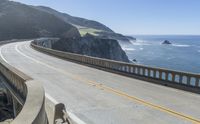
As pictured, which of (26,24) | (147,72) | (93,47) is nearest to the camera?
(147,72)

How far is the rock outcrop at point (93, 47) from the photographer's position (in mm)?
89425

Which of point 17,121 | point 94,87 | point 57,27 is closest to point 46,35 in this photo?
point 57,27

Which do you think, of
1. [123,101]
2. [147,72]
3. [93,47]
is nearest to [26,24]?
[93,47]

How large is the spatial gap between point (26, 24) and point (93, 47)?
164ft

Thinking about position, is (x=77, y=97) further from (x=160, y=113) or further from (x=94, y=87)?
(x=160, y=113)

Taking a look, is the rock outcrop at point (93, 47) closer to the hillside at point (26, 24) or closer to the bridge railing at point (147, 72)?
the hillside at point (26, 24)

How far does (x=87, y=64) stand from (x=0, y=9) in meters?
129

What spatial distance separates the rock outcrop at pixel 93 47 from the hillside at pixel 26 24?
3400 cm

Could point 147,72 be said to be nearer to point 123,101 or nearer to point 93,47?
point 123,101

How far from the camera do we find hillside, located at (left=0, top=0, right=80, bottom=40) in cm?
11981

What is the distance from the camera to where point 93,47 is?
92.4 meters

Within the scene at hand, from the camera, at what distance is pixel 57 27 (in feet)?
463

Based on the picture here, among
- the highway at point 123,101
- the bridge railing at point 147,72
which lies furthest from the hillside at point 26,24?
the highway at point 123,101

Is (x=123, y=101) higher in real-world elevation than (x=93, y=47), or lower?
higher
